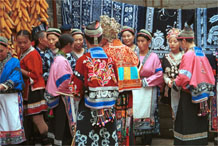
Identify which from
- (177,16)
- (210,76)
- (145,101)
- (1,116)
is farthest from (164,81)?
(1,116)

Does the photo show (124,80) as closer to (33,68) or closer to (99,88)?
(99,88)

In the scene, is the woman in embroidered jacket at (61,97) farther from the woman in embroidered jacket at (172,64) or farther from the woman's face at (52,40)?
the woman in embroidered jacket at (172,64)

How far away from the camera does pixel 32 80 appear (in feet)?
16.6

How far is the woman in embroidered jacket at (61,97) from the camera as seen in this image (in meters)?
4.61

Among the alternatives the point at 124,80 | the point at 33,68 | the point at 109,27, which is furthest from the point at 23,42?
the point at 124,80

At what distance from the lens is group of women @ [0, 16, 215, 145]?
143 inches

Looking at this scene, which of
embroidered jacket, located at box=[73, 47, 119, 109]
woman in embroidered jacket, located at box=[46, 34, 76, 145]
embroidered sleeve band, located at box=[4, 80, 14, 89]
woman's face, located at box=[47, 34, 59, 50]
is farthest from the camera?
woman's face, located at box=[47, 34, 59, 50]

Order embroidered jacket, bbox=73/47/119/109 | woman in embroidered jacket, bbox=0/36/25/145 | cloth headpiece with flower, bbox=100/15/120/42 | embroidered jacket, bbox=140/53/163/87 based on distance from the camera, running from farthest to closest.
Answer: embroidered jacket, bbox=140/53/163/87
woman in embroidered jacket, bbox=0/36/25/145
cloth headpiece with flower, bbox=100/15/120/42
embroidered jacket, bbox=73/47/119/109

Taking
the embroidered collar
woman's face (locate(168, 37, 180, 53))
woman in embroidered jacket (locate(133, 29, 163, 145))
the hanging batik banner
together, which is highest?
the hanging batik banner

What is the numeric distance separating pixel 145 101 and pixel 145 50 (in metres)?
0.86

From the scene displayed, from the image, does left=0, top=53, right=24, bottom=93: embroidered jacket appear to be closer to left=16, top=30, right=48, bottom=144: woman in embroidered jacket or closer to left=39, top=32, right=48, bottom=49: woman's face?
left=16, top=30, right=48, bottom=144: woman in embroidered jacket

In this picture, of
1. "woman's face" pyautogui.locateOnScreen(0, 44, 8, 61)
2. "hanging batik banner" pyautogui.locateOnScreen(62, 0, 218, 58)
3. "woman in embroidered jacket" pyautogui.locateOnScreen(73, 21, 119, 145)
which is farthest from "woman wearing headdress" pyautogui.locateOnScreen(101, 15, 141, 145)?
"hanging batik banner" pyautogui.locateOnScreen(62, 0, 218, 58)

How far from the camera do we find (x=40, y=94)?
17.1ft

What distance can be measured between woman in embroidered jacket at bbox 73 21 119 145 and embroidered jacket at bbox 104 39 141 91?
0.47m
